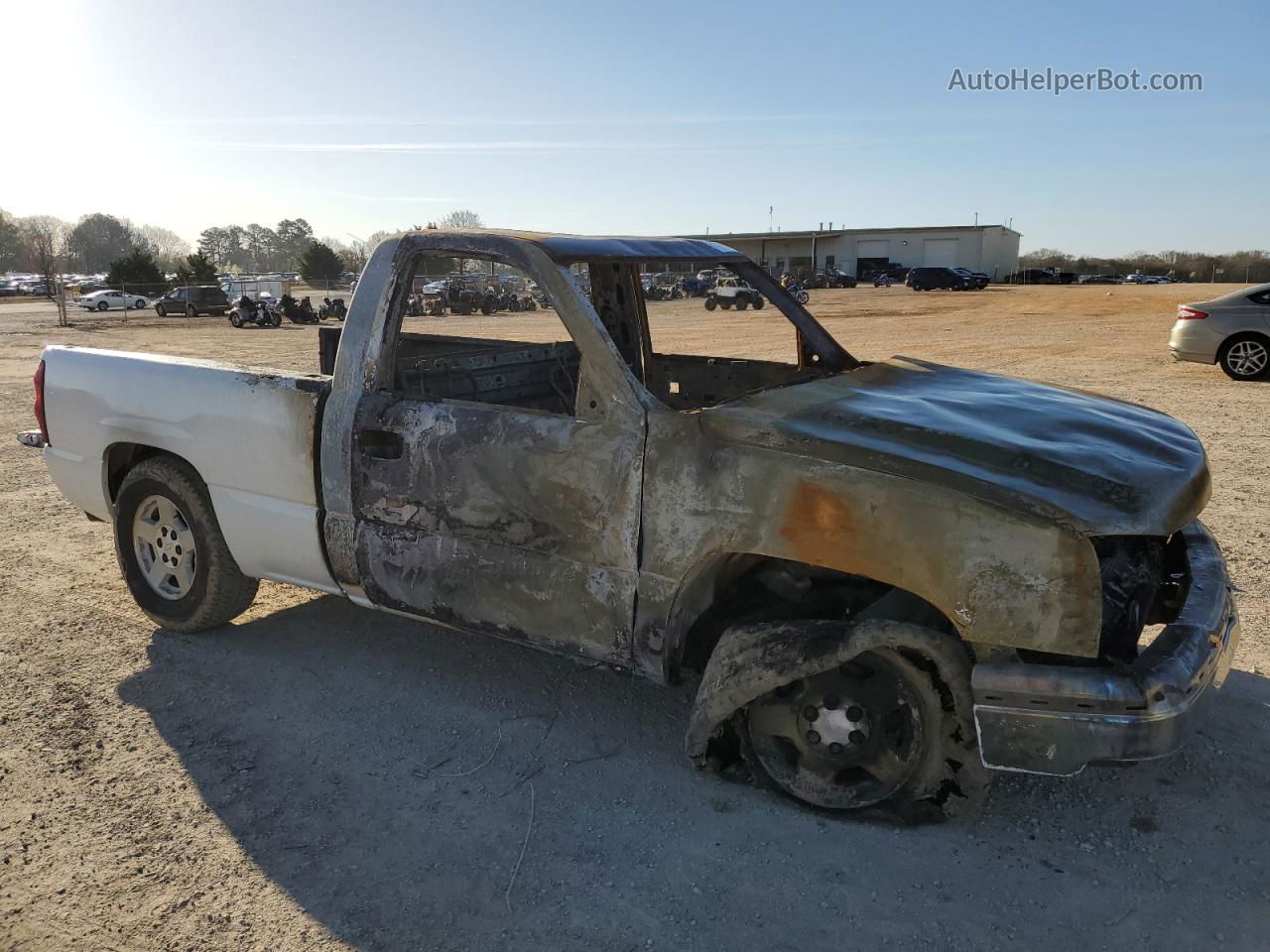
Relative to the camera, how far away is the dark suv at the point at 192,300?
38406mm

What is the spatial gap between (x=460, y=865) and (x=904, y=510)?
166 centimetres

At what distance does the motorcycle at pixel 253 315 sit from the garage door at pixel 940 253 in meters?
61.4

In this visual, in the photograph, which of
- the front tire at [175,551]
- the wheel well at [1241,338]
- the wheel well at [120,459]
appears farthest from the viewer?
the wheel well at [1241,338]

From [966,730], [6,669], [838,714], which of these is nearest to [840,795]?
[838,714]

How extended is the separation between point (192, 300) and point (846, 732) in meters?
41.3

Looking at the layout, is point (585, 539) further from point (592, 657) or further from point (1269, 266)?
point (1269, 266)

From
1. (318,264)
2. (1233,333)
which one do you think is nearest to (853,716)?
(1233,333)

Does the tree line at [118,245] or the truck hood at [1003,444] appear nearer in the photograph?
the truck hood at [1003,444]

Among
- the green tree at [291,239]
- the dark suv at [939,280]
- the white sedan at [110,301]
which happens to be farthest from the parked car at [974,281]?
the green tree at [291,239]

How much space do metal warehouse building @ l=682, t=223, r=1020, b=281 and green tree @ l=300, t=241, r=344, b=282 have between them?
3483cm

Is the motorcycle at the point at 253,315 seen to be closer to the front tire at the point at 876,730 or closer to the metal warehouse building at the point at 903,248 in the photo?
the front tire at the point at 876,730

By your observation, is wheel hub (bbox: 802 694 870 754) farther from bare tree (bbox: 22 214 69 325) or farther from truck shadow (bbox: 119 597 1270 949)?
bare tree (bbox: 22 214 69 325)

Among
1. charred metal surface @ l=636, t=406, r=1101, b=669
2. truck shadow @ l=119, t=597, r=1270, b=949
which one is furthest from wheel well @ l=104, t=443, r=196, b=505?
charred metal surface @ l=636, t=406, r=1101, b=669

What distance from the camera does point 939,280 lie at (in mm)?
54625
